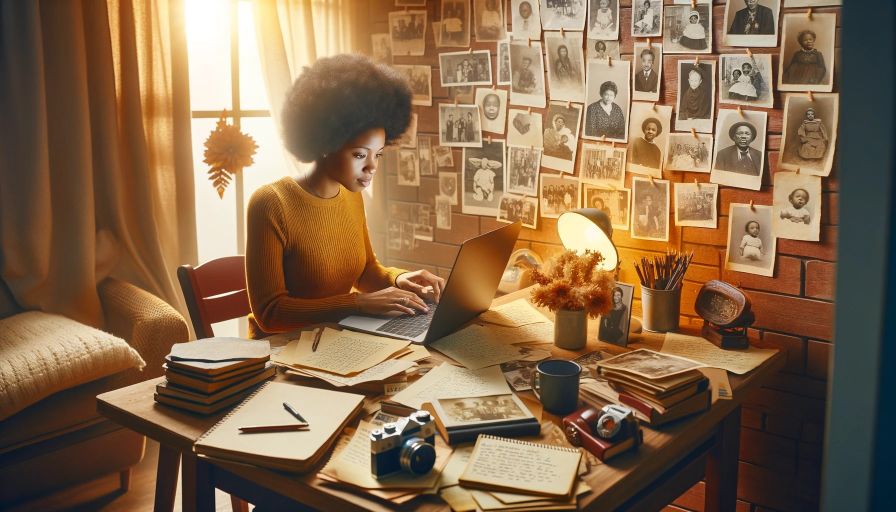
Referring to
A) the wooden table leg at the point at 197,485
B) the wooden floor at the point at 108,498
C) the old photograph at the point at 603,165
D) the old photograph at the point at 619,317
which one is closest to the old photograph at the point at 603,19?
the old photograph at the point at 603,165

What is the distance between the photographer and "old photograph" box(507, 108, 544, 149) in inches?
103

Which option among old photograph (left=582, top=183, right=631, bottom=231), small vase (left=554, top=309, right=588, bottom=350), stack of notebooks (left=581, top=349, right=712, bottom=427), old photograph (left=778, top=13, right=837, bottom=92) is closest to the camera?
stack of notebooks (left=581, top=349, right=712, bottom=427)

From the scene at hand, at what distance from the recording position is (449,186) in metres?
2.95

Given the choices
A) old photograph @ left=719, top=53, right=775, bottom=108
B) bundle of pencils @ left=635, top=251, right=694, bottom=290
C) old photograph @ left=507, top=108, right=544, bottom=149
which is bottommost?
bundle of pencils @ left=635, top=251, right=694, bottom=290

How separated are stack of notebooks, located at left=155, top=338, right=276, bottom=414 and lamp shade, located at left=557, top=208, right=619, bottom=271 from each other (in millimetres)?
912

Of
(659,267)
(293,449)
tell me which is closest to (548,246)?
(659,267)

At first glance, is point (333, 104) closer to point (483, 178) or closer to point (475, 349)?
point (483, 178)

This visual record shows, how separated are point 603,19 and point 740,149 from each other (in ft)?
1.96

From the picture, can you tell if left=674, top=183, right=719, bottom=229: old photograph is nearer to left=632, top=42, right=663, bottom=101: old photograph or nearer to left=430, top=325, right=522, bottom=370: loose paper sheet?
left=632, top=42, right=663, bottom=101: old photograph

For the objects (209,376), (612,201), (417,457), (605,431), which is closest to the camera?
(417,457)

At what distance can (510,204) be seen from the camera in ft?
9.01

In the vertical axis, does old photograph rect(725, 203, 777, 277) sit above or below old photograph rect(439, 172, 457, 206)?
below

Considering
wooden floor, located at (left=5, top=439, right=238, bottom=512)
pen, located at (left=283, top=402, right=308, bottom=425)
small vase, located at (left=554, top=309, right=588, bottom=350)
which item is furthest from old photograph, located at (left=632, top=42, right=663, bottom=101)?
wooden floor, located at (left=5, top=439, right=238, bottom=512)

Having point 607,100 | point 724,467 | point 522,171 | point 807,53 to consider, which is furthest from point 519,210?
point 724,467
